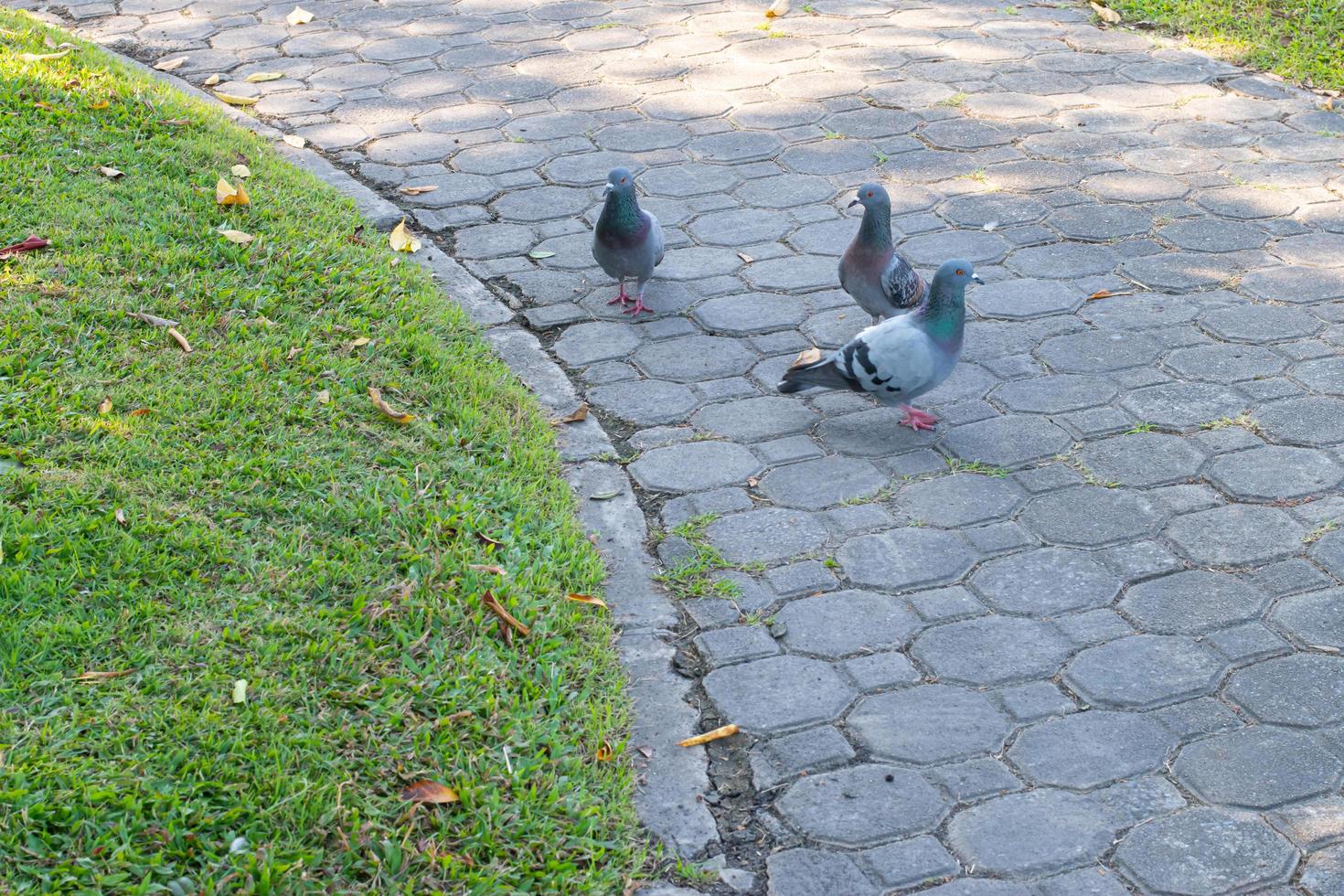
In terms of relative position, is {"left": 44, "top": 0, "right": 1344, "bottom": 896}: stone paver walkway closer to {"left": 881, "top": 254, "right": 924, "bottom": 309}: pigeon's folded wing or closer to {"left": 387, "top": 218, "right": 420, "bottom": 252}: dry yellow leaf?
{"left": 387, "top": 218, "right": 420, "bottom": 252}: dry yellow leaf

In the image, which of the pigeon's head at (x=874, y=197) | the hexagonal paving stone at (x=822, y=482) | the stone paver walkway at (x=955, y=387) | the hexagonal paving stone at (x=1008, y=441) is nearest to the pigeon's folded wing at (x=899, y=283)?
the pigeon's head at (x=874, y=197)

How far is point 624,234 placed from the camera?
516cm

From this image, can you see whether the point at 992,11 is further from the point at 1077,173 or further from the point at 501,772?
the point at 501,772

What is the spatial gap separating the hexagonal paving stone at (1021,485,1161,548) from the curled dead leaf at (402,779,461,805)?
2082 millimetres

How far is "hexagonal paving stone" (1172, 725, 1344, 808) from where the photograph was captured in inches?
123

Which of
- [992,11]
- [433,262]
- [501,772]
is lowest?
[501,772]

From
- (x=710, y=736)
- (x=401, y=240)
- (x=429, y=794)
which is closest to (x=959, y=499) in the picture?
(x=710, y=736)

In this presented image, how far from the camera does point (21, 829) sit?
2662 mm

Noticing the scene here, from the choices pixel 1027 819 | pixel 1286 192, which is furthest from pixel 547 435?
pixel 1286 192

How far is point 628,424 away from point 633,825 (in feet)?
6.33

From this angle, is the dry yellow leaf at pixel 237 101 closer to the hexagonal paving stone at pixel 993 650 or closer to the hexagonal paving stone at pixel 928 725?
the hexagonal paving stone at pixel 993 650

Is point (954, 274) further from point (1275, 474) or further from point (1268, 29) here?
point (1268, 29)

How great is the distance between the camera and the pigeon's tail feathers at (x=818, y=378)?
179 inches

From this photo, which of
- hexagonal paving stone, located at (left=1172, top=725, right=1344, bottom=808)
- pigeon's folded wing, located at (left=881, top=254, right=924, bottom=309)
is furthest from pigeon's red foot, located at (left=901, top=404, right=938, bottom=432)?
hexagonal paving stone, located at (left=1172, top=725, right=1344, bottom=808)
